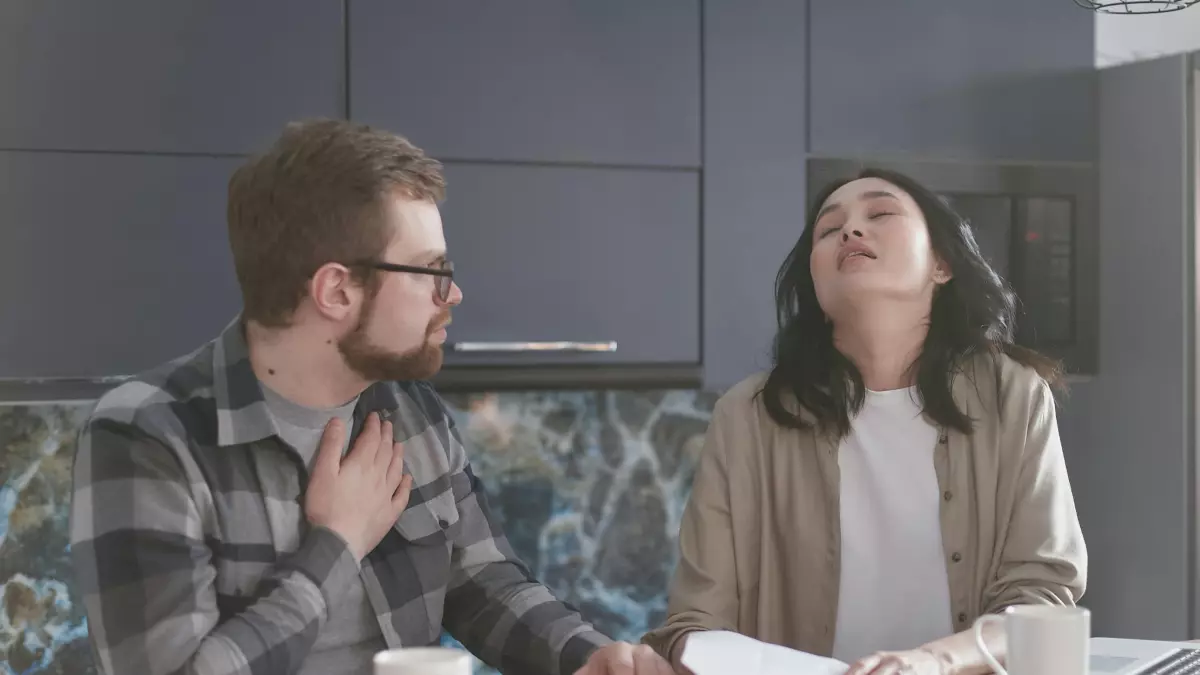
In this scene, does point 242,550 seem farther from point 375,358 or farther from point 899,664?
point 899,664

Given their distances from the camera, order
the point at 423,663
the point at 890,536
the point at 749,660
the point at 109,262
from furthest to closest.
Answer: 1. the point at 109,262
2. the point at 890,536
3. the point at 749,660
4. the point at 423,663

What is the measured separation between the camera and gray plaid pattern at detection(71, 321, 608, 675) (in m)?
1.43

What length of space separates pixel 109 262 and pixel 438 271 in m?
0.93

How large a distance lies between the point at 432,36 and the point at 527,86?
0.64 ft

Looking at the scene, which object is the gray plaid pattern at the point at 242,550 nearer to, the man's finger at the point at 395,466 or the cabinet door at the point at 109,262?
the man's finger at the point at 395,466

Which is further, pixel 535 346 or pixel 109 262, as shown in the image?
pixel 535 346

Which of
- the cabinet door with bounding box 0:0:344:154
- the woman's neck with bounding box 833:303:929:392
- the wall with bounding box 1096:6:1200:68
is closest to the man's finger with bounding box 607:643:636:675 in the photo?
the woman's neck with bounding box 833:303:929:392

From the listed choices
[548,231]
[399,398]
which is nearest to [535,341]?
[548,231]

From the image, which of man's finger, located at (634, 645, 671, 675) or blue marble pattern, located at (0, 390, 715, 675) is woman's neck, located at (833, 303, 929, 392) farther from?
blue marble pattern, located at (0, 390, 715, 675)

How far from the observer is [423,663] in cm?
110

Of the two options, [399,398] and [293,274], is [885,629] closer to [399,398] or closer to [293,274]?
[399,398]

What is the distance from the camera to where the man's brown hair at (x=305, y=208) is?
1.58 metres

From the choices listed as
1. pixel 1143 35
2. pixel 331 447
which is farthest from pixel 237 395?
pixel 1143 35

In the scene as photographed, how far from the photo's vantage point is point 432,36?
8.15ft
